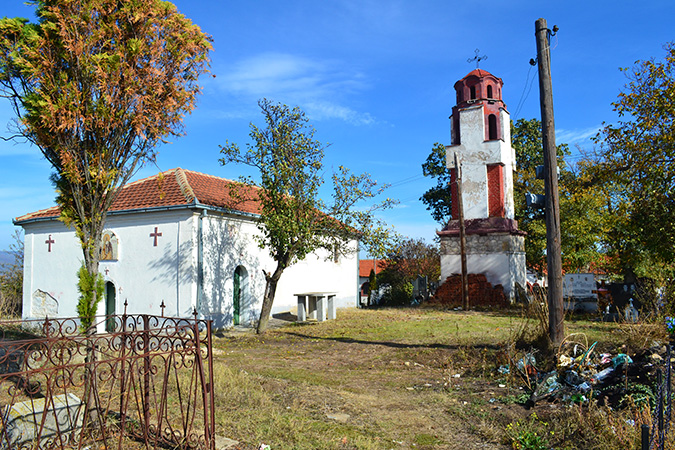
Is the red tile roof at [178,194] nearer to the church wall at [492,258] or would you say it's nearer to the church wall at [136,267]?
the church wall at [136,267]

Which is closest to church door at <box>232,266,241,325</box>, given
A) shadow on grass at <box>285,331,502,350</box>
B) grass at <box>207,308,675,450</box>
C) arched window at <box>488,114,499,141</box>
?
shadow on grass at <box>285,331,502,350</box>

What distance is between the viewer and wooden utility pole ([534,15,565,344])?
8.86 meters

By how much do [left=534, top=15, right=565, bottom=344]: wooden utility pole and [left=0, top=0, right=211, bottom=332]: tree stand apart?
6.65 metres

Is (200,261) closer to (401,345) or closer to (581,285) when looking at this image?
(401,345)

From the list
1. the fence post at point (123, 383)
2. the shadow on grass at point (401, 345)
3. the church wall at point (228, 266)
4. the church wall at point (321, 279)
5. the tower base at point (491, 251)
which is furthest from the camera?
the tower base at point (491, 251)

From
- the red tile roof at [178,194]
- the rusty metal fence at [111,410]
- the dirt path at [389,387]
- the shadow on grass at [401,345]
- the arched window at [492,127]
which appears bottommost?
the dirt path at [389,387]

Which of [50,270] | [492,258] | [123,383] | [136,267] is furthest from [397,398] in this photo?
[50,270]

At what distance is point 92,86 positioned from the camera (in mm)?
6855

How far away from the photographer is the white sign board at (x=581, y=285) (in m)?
17.1

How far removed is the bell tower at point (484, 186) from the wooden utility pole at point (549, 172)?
476 inches

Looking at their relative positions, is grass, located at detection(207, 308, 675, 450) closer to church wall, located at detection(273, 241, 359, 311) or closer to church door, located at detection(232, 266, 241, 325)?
church door, located at detection(232, 266, 241, 325)

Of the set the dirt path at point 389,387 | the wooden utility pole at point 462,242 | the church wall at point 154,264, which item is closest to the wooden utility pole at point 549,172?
the dirt path at point 389,387

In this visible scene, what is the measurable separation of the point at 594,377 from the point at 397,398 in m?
2.96

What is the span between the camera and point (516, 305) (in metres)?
19.8
